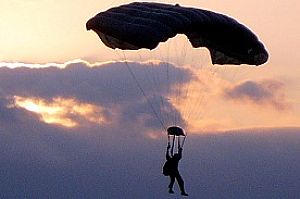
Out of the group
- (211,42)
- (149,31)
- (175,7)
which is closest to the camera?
(149,31)

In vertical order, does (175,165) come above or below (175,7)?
below

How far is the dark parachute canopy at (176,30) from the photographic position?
136 ft

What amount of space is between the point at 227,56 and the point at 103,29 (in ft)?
22.7

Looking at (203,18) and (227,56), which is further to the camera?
(227,56)

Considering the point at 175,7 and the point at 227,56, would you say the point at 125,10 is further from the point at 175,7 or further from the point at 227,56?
the point at 227,56

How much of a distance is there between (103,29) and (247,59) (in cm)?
700

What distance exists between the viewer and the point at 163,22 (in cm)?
4216

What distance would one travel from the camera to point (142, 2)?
4469 cm

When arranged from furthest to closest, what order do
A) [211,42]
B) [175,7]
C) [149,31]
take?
[211,42] < [175,7] < [149,31]

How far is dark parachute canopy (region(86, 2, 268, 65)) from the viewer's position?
4156 centimetres

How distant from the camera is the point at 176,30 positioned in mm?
42250

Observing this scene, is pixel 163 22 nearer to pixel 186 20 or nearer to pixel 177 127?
pixel 186 20

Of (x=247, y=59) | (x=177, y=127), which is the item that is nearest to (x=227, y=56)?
(x=247, y=59)

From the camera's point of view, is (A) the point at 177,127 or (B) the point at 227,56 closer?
(A) the point at 177,127
